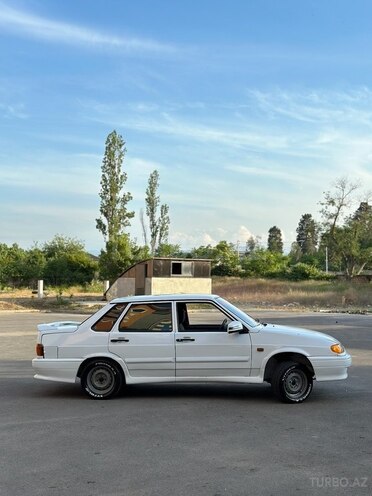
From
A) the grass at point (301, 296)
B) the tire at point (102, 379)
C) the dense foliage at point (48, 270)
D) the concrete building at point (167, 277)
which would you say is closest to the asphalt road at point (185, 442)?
the tire at point (102, 379)

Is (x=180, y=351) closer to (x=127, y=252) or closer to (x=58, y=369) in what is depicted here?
(x=58, y=369)

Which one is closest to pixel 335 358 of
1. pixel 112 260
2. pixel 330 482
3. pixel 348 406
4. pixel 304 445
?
pixel 348 406

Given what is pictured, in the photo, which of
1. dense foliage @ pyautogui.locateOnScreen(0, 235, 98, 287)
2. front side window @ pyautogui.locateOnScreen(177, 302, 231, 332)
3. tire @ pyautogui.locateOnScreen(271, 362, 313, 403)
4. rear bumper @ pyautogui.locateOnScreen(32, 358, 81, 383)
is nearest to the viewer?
tire @ pyautogui.locateOnScreen(271, 362, 313, 403)

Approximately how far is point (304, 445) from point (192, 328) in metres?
2.93

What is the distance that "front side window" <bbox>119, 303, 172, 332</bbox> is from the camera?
8.37 metres

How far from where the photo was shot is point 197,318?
8.52 metres

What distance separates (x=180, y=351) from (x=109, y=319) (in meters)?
1.19

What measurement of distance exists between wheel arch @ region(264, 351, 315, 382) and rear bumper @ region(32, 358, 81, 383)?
2.75 meters

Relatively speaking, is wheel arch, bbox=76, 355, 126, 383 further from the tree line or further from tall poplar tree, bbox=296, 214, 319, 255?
tall poplar tree, bbox=296, 214, 319, 255

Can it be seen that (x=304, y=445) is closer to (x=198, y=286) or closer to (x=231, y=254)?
(x=198, y=286)

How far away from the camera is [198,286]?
129 ft

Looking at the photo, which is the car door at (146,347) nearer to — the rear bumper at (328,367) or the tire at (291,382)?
the tire at (291,382)

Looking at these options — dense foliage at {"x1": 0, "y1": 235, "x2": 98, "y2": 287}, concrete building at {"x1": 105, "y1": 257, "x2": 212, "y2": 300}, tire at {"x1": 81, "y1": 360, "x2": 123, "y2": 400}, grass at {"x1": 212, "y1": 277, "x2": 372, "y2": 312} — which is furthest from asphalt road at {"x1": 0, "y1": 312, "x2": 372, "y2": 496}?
dense foliage at {"x1": 0, "y1": 235, "x2": 98, "y2": 287}

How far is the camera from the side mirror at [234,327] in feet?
26.3
